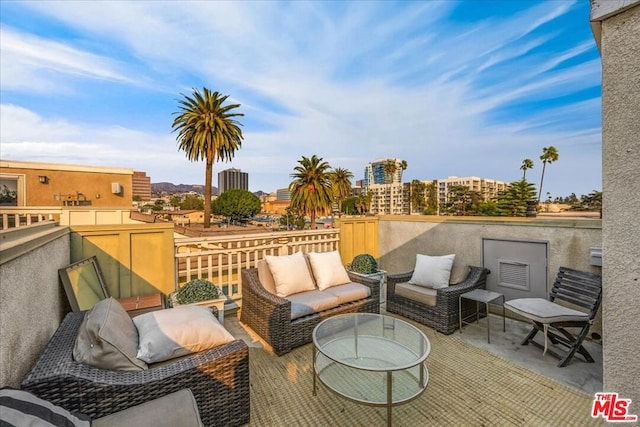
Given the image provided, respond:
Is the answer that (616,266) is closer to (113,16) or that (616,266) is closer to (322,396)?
(322,396)

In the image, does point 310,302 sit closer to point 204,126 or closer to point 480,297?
point 480,297

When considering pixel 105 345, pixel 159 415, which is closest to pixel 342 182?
pixel 105 345

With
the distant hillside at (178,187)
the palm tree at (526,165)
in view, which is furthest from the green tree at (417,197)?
the distant hillside at (178,187)

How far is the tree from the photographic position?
117 feet

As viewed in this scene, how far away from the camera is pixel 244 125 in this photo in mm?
16250

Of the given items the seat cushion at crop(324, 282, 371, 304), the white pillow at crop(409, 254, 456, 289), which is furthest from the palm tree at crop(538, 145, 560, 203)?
the seat cushion at crop(324, 282, 371, 304)

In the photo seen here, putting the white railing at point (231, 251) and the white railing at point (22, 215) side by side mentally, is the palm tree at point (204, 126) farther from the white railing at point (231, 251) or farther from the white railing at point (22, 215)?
the white railing at point (231, 251)

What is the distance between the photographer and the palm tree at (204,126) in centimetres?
1502

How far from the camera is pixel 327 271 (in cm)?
370

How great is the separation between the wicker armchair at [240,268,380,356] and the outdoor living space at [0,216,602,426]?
130mm

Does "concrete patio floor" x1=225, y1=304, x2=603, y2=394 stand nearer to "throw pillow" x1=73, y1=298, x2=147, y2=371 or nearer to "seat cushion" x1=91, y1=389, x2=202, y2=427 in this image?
"throw pillow" x1=73, y1=298, x2=147, y2=371

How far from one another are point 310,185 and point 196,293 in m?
14.3

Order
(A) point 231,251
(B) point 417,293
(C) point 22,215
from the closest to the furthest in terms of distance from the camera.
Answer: (B) point 417,293, (A) point 231,251, (C) point 22,215

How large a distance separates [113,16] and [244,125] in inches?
476
